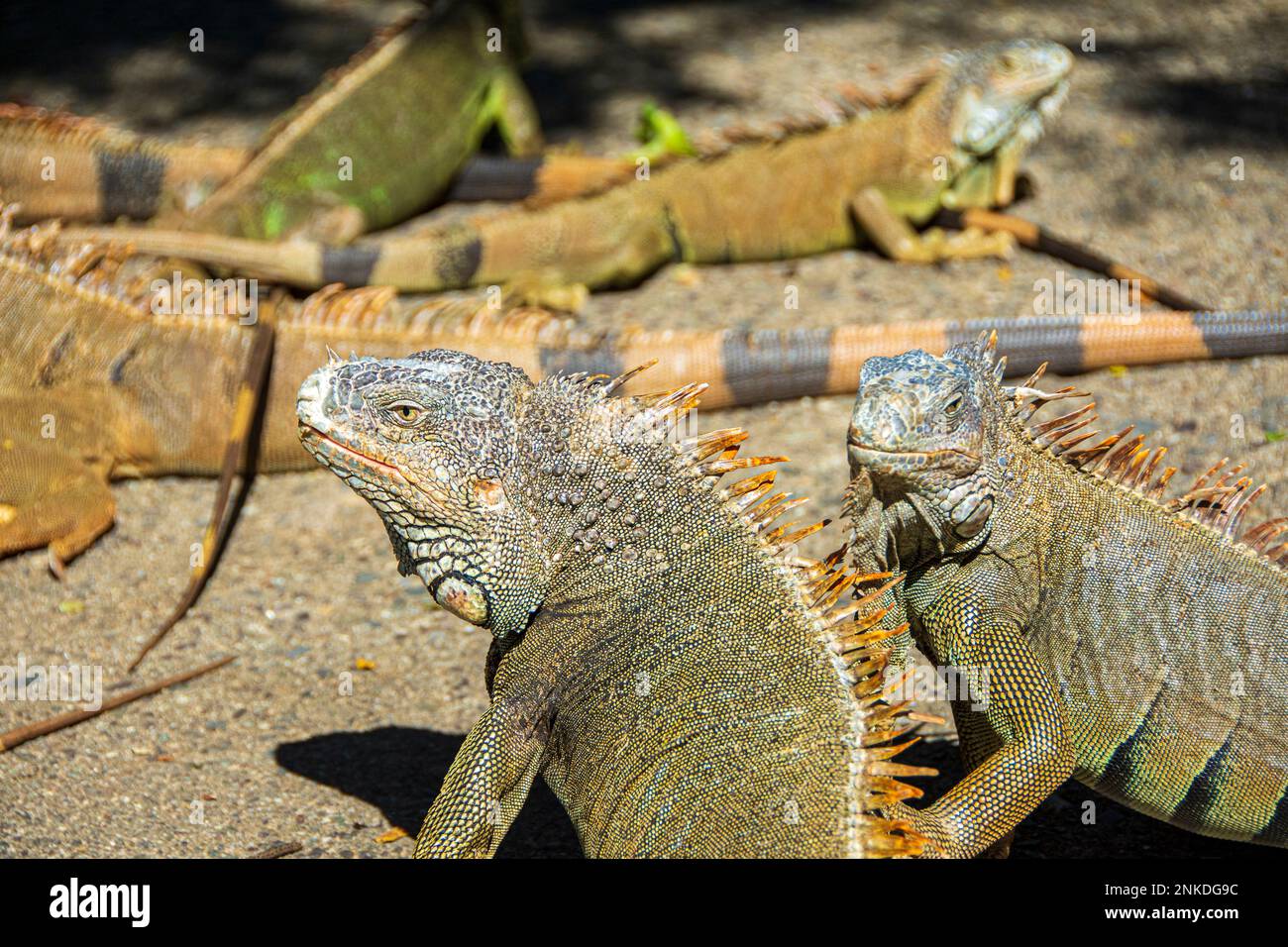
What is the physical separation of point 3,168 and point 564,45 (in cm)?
408

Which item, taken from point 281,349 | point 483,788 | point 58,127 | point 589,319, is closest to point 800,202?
point 589,319

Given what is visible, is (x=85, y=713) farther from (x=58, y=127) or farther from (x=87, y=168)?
(x=58, y=127)

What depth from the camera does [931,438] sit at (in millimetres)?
3004

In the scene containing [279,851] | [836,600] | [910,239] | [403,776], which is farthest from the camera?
[910,239]

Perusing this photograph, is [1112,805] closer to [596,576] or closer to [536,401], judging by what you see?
[596,576]

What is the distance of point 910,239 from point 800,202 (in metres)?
0.64

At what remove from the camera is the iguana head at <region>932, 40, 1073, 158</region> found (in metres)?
7.48

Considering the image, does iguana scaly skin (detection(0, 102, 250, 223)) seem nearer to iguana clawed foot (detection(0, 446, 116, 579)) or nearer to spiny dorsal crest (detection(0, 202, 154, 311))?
spiny dorsal crest (detection(0, 202, 154, 311))

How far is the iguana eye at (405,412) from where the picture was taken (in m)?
3.04

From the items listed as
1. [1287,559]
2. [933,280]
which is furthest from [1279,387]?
[1287,559]

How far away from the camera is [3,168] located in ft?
25.8

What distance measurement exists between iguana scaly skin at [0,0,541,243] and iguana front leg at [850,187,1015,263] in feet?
7.77

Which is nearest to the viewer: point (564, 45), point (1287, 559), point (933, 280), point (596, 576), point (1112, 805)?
point (596, 576)

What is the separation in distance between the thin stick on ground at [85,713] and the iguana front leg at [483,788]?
1924 millimetres
